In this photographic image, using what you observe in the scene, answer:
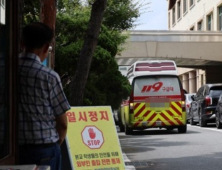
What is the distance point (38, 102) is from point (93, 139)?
2.79 meters

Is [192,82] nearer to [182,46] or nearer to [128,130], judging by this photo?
[182,46]

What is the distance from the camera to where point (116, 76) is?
2136 centimetres

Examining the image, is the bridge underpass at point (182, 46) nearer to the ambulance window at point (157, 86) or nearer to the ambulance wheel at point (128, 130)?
the ambulance wheel at point (128, 130)

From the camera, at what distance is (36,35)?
4.85 meters

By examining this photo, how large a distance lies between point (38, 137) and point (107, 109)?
302 cm

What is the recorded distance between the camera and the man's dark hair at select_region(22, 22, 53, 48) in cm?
484

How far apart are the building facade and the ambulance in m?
24.7

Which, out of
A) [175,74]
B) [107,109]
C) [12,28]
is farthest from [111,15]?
[12,28]

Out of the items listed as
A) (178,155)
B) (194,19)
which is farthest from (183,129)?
(194,19)

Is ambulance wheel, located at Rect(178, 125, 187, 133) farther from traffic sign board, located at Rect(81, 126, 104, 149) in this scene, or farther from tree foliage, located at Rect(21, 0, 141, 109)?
traffic sign board, located at Rect(81, 126, 104, 149)

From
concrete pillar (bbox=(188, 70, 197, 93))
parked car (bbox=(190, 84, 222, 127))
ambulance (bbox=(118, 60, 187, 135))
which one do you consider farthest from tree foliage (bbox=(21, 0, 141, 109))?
concrete pillar (bbox=(188, 70, 197, 93))

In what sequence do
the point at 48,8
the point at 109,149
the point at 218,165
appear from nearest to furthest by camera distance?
1. the point at 109,149
2. the point at 48,8
3. the point at 218,165

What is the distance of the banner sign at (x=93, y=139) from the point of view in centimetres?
739

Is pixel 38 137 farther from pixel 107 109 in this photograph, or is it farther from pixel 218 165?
pixel 218 165
